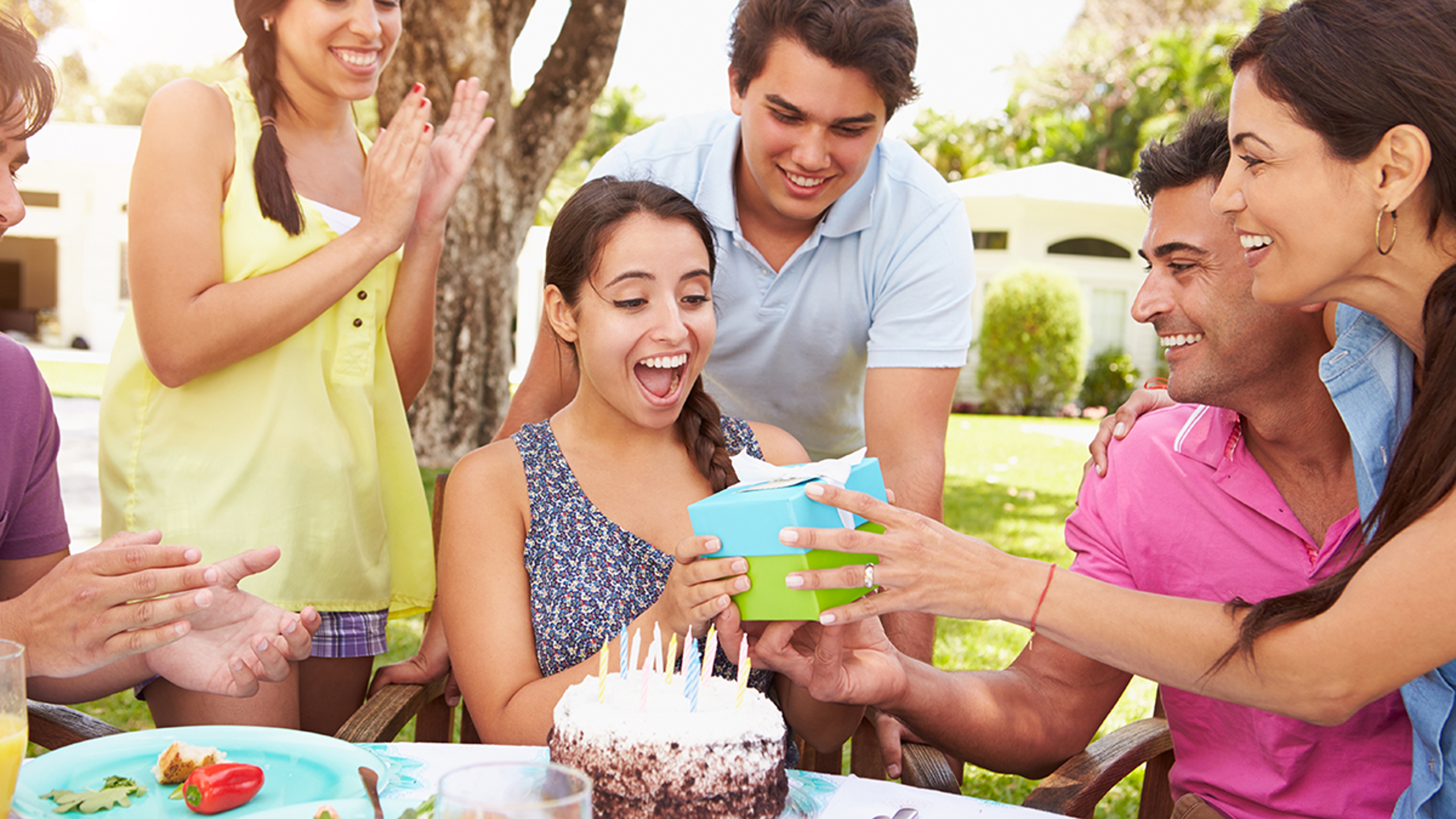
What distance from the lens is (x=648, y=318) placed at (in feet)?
9.11

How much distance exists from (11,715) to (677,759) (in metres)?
0.89

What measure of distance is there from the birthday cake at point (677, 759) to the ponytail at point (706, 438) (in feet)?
3.70

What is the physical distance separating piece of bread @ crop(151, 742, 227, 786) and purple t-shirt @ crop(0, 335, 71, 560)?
1.00 metres

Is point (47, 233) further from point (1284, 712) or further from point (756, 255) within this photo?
point (1284, 712)

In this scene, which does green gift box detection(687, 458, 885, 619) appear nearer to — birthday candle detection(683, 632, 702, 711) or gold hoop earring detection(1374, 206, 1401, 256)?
birthday candle detection(683, 632, 702, 711)

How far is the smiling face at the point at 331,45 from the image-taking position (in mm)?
2912

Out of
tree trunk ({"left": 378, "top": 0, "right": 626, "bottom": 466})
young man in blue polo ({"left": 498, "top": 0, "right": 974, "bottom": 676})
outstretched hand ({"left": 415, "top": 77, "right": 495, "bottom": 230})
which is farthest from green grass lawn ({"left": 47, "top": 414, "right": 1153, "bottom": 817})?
outstretched hand ({"left": 415, "top": 77, "right": 495, "bottom": 230})

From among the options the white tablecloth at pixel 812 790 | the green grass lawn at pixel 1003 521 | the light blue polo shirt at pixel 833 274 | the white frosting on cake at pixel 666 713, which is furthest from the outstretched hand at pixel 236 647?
the green grass lawn at pixel 1003 521

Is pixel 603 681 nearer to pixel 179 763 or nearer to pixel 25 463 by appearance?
pixel 179 763

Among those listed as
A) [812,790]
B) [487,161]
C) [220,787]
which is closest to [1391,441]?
[812,790]

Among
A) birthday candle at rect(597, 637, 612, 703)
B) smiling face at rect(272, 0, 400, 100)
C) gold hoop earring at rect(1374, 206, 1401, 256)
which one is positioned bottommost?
birthday candle at rect(597, 637, 612, 703)

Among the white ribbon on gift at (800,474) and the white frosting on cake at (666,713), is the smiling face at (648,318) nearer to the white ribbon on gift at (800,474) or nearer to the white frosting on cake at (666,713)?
the white ribbon on gift at (800,474)

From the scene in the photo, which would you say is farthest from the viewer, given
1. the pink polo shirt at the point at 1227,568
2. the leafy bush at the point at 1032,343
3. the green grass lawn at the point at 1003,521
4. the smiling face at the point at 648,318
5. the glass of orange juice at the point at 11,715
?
the leafy bush at the point at 1032,343

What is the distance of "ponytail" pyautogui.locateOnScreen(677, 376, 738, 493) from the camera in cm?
293
